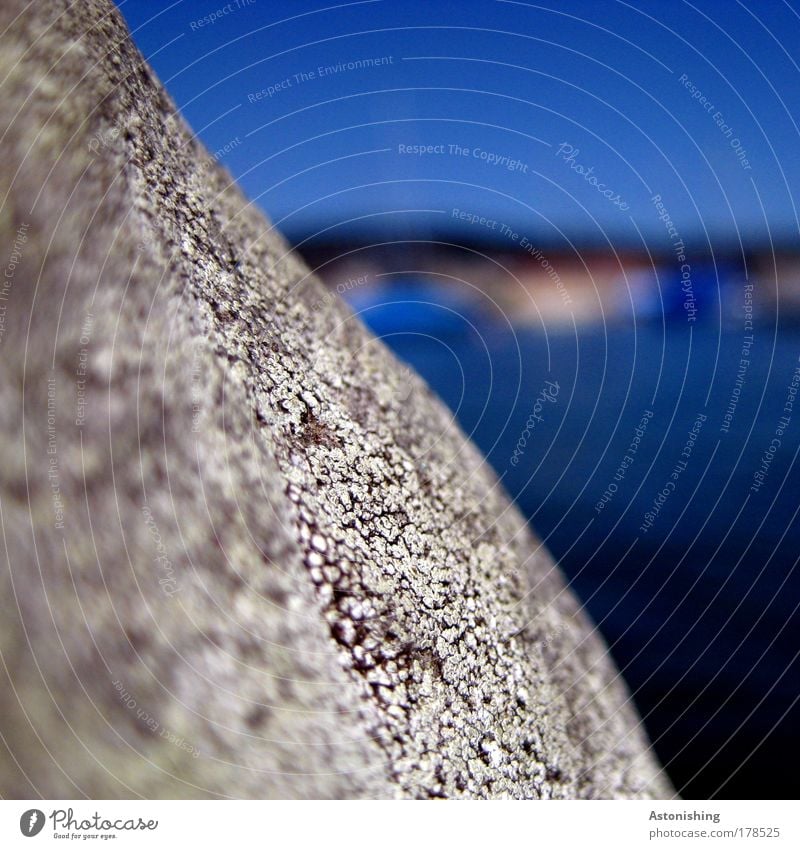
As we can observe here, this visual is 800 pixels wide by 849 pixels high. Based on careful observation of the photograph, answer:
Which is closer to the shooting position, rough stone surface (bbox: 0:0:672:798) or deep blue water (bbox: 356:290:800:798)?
rough stone surface (bbox: 0:0:672:798)

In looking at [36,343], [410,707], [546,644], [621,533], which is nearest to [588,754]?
[546,644]

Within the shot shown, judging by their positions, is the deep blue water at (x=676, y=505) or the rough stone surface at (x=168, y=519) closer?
the rough stone surface at (x=168, y=519)

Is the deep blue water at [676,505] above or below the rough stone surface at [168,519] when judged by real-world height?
above

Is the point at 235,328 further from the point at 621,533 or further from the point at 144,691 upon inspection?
the point at 621,533

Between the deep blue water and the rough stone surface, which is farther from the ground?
the deep blue water
